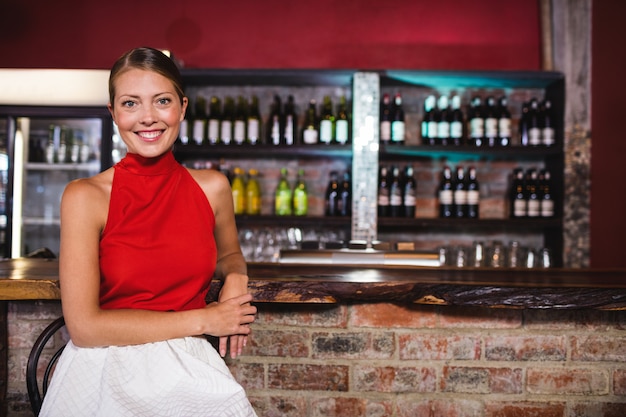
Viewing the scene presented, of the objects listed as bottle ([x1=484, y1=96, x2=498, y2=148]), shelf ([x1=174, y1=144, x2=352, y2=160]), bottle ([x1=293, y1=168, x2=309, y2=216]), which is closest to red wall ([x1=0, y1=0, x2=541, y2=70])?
bottle ([x1=484, y1=96, x2=498, y2=148])

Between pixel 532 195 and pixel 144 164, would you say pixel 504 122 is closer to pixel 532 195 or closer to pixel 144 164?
pixel 532 195

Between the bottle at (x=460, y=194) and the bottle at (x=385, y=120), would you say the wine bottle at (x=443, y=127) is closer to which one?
the bottle at (x=460, y=194)

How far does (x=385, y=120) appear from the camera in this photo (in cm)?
358

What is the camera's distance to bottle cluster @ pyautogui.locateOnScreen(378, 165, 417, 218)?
3484 mm

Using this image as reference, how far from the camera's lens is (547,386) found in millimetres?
1490

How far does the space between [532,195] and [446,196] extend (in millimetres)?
539

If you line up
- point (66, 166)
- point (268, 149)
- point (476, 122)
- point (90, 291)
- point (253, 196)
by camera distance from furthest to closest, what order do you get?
point (253, 196) < point (66, 166) < point (476, 122) < point (268, 149) < point (90, 291)

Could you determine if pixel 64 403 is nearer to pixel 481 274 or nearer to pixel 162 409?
pixel 162 409

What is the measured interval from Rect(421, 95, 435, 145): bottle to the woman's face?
2652 millimetres

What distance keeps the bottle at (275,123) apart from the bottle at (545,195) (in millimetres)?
1669

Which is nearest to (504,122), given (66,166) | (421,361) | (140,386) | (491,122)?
(491,122)

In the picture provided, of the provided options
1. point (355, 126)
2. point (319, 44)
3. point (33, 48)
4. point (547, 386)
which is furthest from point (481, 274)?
point (33, 48)

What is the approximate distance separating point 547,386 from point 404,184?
2247 mm

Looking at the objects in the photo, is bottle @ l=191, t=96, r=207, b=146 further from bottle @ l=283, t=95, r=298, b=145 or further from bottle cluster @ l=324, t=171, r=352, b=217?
bottle cluster @ l=324, t=171, r=352, b=217
